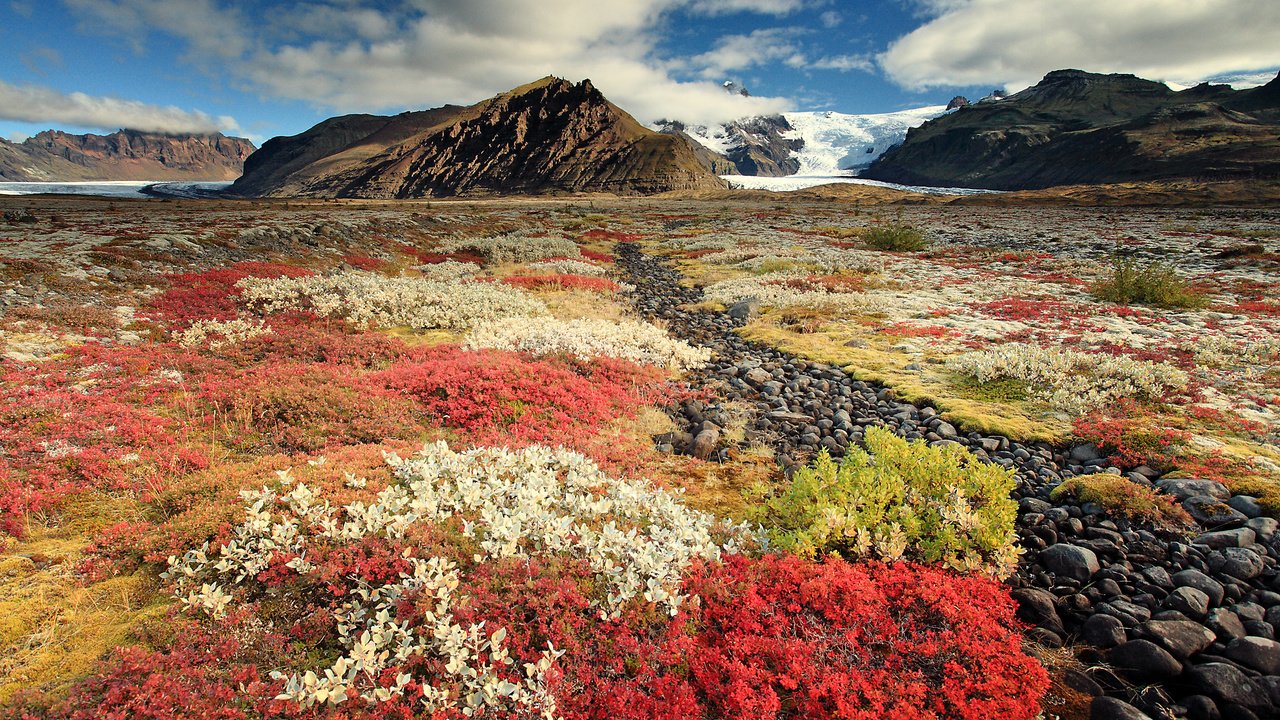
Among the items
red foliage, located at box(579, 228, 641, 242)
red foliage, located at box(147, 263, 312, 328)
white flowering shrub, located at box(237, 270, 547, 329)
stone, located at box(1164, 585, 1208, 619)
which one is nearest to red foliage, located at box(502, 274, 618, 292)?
white flowering shrub, located at box(237, 270, 547, 329)

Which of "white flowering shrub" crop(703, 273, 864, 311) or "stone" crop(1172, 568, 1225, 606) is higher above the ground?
"white flowering shrub" crop(703, 273, 864, 311)

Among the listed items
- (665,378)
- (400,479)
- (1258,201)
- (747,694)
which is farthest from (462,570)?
(1258,201)

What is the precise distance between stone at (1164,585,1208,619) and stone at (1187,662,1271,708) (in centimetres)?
86

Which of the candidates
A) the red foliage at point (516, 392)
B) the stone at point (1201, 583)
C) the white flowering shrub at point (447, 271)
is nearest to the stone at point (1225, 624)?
the stone at point (1201, 583)

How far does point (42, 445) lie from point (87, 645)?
494 cm

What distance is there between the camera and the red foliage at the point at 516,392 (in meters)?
9.48

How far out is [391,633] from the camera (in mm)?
4289

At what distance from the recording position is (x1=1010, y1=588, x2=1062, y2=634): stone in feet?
16.8

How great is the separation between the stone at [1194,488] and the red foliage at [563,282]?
20286mm

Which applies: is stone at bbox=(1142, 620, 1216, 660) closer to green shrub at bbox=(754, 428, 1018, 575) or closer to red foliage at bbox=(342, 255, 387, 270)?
green shrub at bbox=(754, 428, 1018, 575)

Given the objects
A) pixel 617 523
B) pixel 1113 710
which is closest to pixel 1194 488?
pixel 1113 710

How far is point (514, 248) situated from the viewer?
36656 millimetres

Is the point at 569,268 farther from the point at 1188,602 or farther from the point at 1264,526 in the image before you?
the point at 1188,602

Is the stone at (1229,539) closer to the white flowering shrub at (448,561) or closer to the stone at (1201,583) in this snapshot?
the stone at (1201,583)
